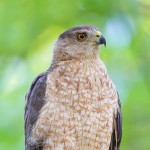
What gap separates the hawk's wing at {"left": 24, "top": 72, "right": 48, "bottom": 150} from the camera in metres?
6.89

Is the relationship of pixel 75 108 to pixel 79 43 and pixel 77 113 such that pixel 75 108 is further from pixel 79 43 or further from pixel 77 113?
pixel 79 43

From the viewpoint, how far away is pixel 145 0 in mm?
7902

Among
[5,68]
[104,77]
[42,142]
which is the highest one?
[5,68]

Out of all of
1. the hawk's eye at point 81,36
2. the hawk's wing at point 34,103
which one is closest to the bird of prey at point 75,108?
the hawk's wing at point 34,103

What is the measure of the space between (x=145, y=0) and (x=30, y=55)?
55.1 inches

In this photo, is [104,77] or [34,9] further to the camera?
[34,9]

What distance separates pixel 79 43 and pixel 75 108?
2.63 ft

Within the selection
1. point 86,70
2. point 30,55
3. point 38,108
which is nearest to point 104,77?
point 86,70

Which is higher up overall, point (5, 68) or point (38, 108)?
point (5, 68)

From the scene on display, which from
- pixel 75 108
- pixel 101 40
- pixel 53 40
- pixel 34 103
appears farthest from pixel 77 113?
pixel 53 40

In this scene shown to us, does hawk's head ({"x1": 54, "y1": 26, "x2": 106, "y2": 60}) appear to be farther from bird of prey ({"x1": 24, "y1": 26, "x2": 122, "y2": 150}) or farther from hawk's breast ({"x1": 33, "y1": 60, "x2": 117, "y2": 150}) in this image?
hawk's breast ({"x1": 33, "y1": 60, "x2": 117, "y2": 150})

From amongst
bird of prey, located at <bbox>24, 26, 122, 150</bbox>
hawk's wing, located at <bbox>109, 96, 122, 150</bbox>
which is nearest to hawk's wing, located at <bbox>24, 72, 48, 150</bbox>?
bird of prey, located at <bbox>24, 26, 122, 150</bbox>

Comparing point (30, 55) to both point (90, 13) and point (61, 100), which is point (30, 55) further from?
point (61, 100)

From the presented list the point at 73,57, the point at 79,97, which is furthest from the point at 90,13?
the point at 79,97
